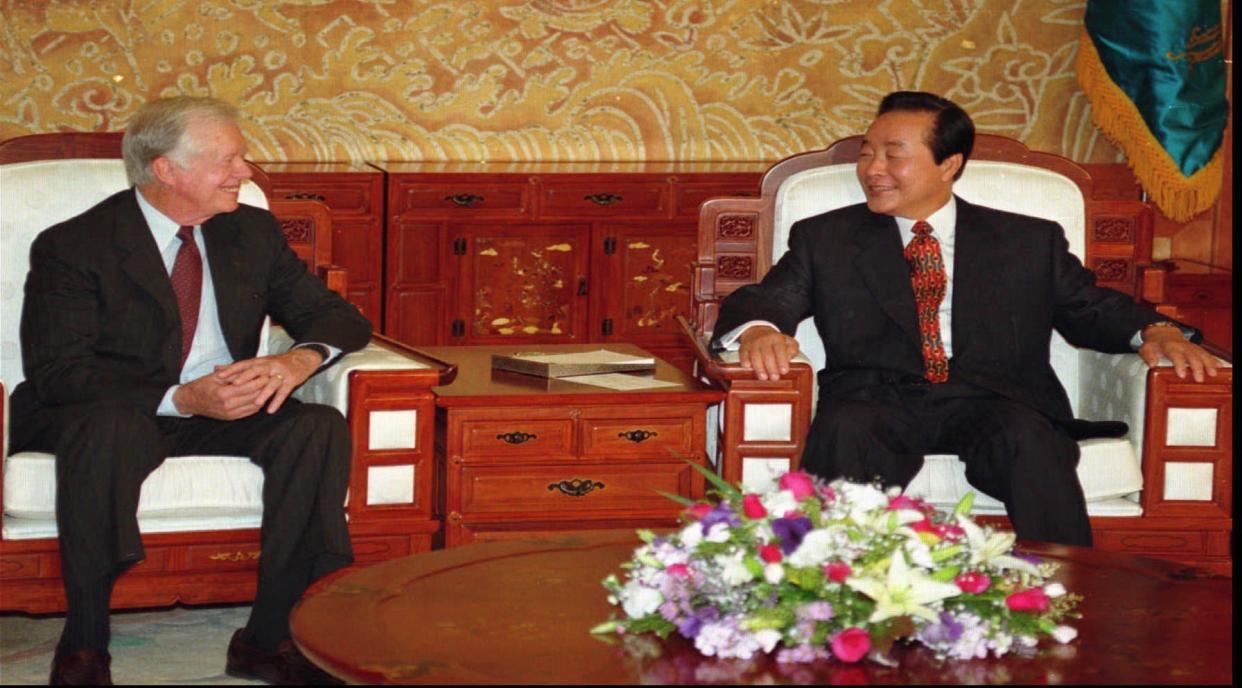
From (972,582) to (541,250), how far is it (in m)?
3.97

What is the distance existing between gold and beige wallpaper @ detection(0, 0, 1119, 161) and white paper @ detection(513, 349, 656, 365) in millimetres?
2454

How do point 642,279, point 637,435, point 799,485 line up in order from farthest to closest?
point 642,279 → point 637,435 → point 799,485

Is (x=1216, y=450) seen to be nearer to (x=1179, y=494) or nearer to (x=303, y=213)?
(x=1179, y=494)

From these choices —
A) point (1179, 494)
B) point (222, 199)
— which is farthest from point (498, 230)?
point (1179, 494)

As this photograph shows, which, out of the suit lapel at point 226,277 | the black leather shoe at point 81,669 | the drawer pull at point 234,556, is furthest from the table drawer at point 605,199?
the black leather shoe at point 81,669

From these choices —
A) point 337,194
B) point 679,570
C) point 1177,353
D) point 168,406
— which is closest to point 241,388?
point 168,406

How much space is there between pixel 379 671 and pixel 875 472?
169 centimetres

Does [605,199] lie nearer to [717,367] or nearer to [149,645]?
[717,367]

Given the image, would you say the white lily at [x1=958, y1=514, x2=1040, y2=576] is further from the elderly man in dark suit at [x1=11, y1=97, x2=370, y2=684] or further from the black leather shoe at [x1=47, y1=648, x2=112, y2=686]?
the black leather shoe at [x1=47, y1=648, x2=112, y2=686]

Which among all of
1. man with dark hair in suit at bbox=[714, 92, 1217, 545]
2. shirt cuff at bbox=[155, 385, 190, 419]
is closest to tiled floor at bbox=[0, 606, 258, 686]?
shirt cuff at bbox=[155, 385, 190, 419]

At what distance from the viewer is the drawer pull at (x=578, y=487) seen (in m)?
4.00

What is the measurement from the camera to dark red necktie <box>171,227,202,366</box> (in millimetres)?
3760

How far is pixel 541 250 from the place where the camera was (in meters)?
6.26

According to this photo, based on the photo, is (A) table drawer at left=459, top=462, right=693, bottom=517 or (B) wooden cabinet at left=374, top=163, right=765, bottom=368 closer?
(A) table drawer at left=459, top=462, right=693, bottom=517
